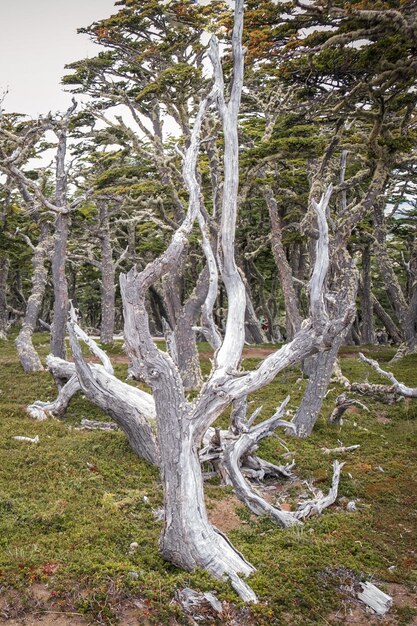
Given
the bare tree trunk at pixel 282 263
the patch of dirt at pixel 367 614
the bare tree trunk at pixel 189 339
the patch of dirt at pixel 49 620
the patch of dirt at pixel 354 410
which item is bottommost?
the patch of dirt at pixel 367 614

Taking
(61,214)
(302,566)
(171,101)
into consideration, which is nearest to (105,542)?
(302,566)

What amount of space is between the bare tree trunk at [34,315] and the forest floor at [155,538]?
726cm

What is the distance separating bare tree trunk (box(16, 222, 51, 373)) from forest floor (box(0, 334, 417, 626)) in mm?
7258

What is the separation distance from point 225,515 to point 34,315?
47.9ft

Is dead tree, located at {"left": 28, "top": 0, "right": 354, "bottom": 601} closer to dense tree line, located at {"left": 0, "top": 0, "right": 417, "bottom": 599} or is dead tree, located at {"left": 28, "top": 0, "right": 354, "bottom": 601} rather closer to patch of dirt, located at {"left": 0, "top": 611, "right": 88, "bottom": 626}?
dense tree line, located at {"left": 0, "top": 0, "right": 417, "bottom": 599}

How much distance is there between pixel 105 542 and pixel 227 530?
213 centimetres

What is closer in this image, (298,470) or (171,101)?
(298,470)

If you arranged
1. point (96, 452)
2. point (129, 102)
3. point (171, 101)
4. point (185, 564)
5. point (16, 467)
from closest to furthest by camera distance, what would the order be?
point (185, 564), point (16, 467), point (96, 452), point (171, 101), point (129, 102)

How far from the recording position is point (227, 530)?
898 centimetres

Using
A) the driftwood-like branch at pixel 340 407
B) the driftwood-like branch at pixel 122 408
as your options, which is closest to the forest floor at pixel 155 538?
the driftwood-like branch at pixel 122 408

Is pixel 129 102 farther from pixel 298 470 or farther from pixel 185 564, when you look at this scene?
pixel 185 564

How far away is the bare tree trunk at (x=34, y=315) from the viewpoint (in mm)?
20938

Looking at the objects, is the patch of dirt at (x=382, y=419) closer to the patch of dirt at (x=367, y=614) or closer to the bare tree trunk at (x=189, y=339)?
the bare tree trunk at (x=189, y=339)

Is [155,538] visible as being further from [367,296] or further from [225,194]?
[367,296]
